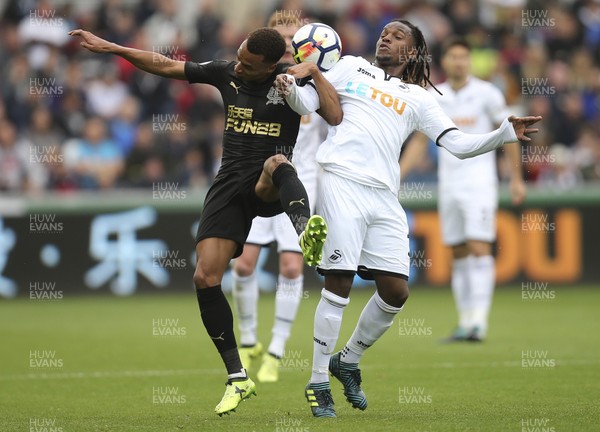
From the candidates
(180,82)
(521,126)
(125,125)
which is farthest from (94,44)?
(180,82)

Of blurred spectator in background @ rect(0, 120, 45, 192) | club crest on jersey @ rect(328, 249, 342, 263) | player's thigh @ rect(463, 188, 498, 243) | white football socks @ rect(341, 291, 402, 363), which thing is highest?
club crest on jersey @ rect(328, 249, 342, 263)

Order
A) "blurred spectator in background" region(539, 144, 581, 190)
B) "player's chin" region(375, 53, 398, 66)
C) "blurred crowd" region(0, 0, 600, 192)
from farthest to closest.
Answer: "blurred spectator in background" region(539, 144, 581, 190) < "blurred crowd" region(0, 0, 600, 192) < "player's chin" region(375, 53, 398, 66)

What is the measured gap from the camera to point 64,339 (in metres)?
12.9

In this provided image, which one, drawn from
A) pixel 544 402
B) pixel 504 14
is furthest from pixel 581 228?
pixel 544 402

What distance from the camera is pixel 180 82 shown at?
20.0m

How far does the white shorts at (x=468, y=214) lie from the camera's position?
1274cm

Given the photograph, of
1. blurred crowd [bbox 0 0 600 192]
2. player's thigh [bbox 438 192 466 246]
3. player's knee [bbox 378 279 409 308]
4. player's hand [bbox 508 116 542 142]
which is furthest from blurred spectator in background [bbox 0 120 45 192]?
player's hand [bbox 508 116 542 142]

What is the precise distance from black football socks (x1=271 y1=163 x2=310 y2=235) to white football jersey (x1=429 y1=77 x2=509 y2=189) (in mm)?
5437

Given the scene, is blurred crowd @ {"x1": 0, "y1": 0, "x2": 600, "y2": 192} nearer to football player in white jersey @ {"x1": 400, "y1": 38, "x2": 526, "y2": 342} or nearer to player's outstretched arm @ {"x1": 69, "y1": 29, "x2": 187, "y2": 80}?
football player in white jersey @ {"x1": 400, "y1": 38, "x2": 526, "y2": 342}

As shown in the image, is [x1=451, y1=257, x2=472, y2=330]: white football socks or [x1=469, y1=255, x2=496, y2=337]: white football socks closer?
[x1=469, y1=255, x2=496, y2=337]: white football socks

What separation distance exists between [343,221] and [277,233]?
284 centimetres

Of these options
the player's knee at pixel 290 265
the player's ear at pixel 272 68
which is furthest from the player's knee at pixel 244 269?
the player's ear at pixel 272 68

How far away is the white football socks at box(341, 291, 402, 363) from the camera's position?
8078mm

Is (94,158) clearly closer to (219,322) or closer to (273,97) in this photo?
(273,97)
